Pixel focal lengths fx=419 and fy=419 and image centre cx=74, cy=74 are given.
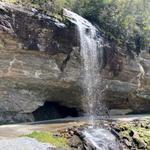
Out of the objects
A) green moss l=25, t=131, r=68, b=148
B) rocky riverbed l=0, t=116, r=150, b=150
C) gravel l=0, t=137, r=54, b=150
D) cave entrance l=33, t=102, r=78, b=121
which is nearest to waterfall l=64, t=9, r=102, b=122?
cave entrance l=33, t=102, r=78, b=121

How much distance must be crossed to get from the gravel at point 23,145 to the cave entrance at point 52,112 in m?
9.24

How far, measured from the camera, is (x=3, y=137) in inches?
652

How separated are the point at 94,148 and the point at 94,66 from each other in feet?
29.7

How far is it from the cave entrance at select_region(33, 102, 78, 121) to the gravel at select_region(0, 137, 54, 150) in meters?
9.24

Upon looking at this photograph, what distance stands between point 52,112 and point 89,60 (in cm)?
472

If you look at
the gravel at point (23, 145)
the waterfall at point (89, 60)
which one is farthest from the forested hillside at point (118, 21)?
the gravel at point (23, 145)

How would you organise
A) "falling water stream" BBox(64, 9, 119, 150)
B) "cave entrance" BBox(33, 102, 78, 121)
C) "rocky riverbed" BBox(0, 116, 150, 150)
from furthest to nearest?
"cave entrance" BBox(33, 102, 78, 121) < "falling water stream" BBox(64, 9, 119, 150) < "rocky riverbed" BBox(0, 116, 150, 150)

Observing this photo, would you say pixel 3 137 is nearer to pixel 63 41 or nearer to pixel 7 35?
pixel 7 35

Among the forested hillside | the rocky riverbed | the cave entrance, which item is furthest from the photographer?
the forested hillside

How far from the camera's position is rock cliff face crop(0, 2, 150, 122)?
21.3 metres

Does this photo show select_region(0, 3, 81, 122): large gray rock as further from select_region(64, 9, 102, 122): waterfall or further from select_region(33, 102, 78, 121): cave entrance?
select_region(33, 102, 78, 121): cave entrance

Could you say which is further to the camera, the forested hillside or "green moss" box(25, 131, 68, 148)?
the forested hillside

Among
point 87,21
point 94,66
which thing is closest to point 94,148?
point 94,66

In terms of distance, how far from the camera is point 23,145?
15.2 m
